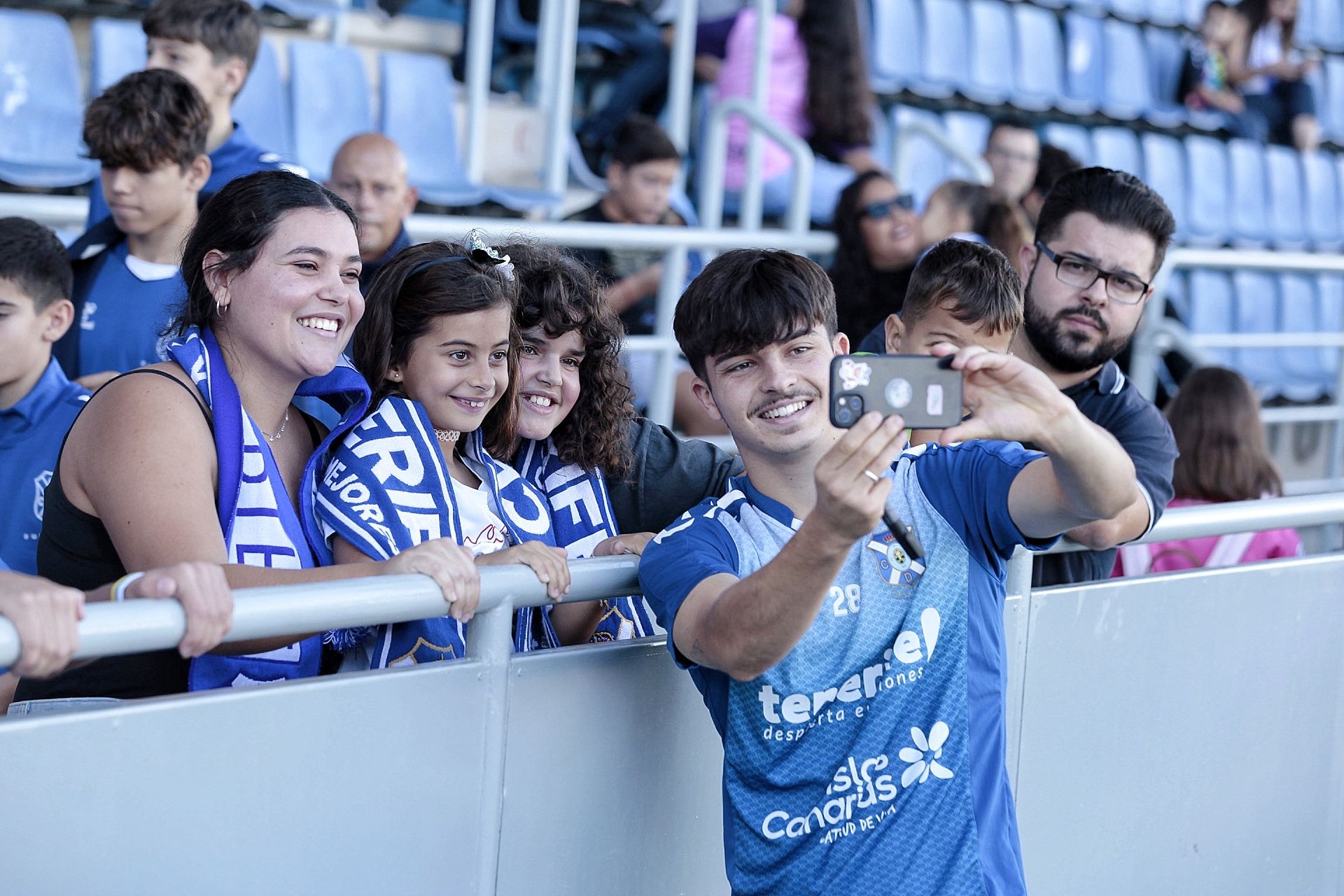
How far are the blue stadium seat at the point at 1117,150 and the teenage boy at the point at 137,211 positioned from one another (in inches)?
233

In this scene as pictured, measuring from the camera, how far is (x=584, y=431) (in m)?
2.16

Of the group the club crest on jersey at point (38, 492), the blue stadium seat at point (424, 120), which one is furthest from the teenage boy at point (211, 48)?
the blue stadium seat at point (424, 120)

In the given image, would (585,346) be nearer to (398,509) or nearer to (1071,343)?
(398,509)

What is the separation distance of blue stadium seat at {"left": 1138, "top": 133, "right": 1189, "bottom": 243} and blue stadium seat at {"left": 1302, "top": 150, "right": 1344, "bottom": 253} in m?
0.92

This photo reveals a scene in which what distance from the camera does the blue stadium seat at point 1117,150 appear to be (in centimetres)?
788

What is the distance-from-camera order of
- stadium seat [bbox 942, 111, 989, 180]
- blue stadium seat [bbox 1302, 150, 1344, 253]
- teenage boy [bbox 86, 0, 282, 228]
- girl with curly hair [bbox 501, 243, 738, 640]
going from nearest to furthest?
girl with curly hair [bbox 501, 243, 738, 640]
teenage boy [bbox 86, 0, 282, 228]
stadium seat [bbox 942, 111, 989, 180]
blue stadium seat [bbox 1302, 150, 1344, 253]

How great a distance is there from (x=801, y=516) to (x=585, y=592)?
275mm

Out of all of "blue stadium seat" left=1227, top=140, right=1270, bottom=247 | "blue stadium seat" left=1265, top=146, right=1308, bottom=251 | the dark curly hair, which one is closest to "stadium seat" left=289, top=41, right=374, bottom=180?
the dark curly hair

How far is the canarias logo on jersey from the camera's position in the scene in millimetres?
1652

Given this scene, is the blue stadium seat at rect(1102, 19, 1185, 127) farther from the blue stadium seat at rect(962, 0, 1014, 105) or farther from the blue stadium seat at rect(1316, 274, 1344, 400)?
the blue stadium seat at rect(1316, 274, 1344, 400)

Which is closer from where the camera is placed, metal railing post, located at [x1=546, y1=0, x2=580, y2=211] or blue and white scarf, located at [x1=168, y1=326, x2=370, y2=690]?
blue and white scarf, located at [x1=168, y1=326, x2=370, y2=690]

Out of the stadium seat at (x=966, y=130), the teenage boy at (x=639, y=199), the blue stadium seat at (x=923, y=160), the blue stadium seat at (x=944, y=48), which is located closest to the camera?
the teenage boy at (x=639, y=199)

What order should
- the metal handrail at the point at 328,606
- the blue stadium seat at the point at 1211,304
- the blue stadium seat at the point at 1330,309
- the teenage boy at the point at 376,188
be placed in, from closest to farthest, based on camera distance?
the metal handrail at the point at 328,606 < the teenage boy at the point at 376,188 < the blue stadium seat at the point at 1211,304 < the blue stadium seat at the point at 1330,309

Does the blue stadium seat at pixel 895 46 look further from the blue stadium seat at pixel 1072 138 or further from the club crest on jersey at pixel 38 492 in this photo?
the club crest on jersey at pixel 38 492
